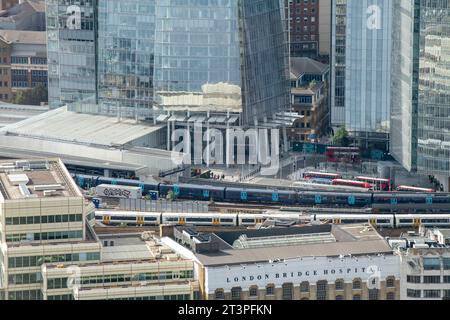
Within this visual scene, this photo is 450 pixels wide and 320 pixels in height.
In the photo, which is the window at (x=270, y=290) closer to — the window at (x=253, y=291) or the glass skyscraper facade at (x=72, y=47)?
the window at (x=253, y=291)

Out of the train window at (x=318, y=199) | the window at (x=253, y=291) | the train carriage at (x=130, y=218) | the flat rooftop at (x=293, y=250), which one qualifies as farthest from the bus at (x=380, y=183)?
the window at (x=253, y=291)

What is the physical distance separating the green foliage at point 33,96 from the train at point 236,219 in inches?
2732

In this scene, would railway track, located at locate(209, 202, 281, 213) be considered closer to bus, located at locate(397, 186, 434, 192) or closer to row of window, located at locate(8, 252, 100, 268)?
bus, located at locate(397, 186, 434, 192)

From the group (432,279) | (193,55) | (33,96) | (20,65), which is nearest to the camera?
(432,279)

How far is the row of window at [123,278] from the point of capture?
216 feet

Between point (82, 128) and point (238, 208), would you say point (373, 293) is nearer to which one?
point (238, 208)

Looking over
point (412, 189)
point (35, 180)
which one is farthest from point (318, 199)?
point (35, 180)

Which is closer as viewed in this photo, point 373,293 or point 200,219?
point 373,293

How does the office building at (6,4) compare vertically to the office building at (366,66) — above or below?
above

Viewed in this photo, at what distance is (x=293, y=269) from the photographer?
2766 inches

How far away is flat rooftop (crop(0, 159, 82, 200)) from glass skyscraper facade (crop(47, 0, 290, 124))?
172 ft

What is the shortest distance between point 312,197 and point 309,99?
1475 inches

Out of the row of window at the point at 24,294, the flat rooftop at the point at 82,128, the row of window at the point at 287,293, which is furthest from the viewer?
the flat rooftop at the point at 82,128

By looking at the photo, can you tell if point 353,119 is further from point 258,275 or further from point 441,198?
point 258,275
